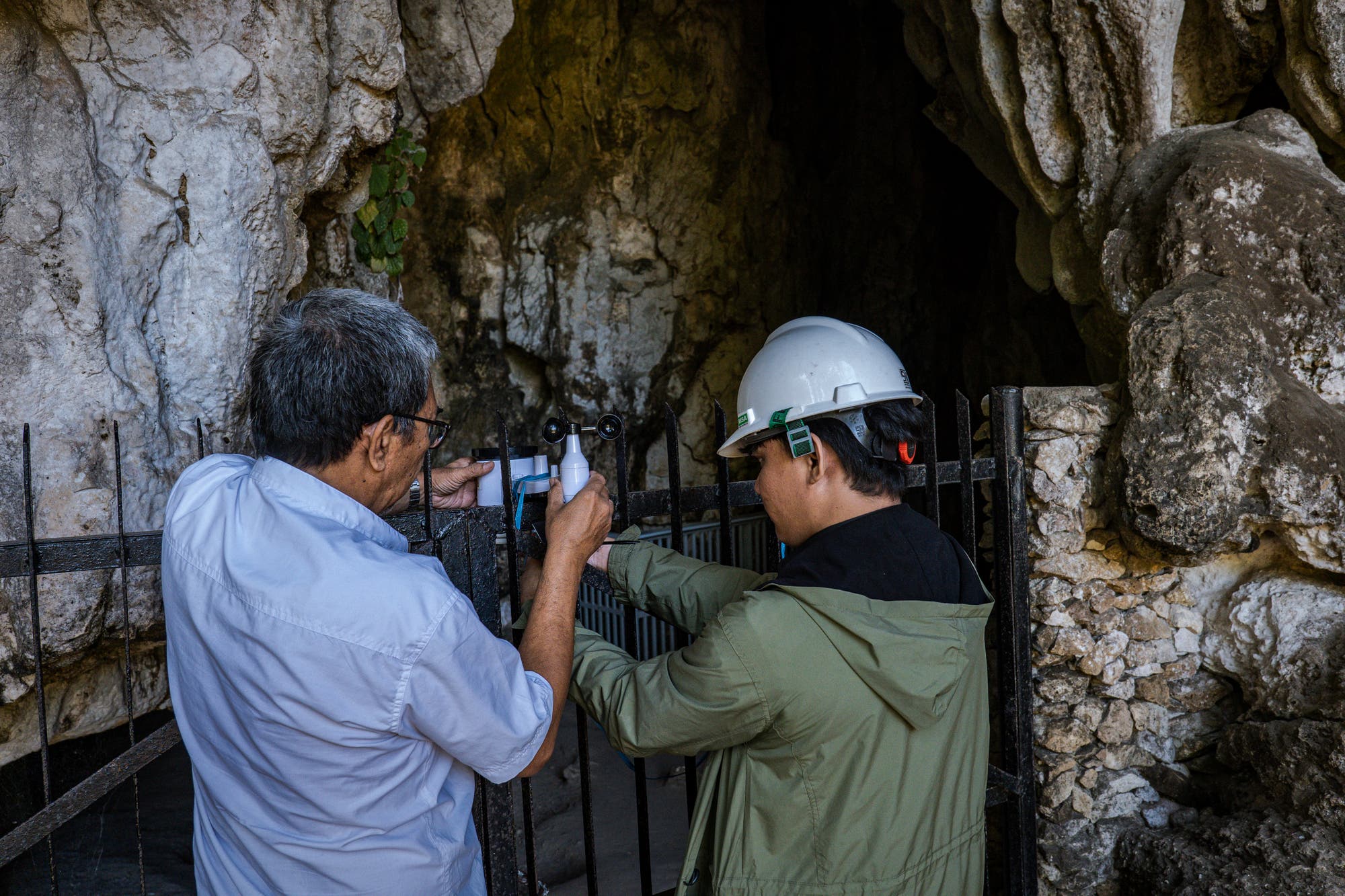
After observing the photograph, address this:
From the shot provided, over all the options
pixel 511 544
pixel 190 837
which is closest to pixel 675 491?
pixel 511 544

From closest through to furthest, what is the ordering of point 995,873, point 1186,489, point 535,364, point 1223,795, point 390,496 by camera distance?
1. point 390,496
2. point 1186,489
3. point 1223,795
4. point 995,873
5. point 535,364

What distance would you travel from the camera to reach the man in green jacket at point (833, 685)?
4.81 ft

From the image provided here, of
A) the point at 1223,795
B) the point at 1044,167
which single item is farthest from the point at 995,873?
the point at 1044,167

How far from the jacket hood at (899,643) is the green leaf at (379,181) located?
12.7 ft

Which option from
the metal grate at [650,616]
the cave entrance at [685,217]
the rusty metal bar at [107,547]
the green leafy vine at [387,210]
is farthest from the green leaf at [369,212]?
the rusty metal bar at [107,547]

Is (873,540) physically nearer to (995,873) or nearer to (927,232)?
(995,873)

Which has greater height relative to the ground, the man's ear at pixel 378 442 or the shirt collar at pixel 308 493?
the man's ear at pixel 378 442

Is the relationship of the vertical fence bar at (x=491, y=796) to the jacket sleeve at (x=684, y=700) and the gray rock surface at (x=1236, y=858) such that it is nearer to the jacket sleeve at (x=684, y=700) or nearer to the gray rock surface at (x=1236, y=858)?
the jacket sleeve at (x=684, y=700)

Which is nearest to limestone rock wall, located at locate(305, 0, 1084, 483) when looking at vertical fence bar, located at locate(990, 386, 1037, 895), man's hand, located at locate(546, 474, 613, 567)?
vertical fence bar, located at locate(990, 386, 1037, 895)

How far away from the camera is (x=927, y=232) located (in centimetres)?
779

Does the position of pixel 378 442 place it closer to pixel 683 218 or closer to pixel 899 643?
pixel 899 643

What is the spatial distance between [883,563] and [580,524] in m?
0.57

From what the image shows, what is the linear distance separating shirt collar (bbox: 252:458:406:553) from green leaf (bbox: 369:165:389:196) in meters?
3.63

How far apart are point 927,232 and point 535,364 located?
12.1ft
